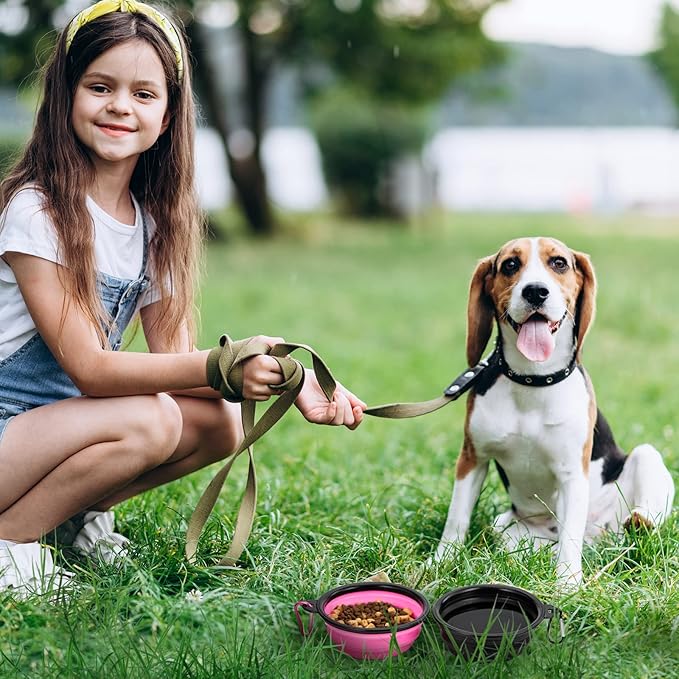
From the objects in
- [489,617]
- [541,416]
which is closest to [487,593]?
[489,617]

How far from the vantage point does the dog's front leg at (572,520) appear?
2938mm

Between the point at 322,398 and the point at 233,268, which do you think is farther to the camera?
the point at 233,268

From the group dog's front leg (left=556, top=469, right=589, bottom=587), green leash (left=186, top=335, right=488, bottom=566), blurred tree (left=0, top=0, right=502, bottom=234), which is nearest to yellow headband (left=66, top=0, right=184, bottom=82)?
green leash (left=186, top=335, right=488, bottom=566)

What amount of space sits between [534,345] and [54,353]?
1409 mm

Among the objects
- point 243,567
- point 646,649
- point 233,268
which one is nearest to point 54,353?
point 243,567

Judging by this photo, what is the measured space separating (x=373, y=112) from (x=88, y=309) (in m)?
17.6

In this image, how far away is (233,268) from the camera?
11.6 metres

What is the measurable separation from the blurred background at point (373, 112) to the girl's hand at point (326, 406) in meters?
1.30

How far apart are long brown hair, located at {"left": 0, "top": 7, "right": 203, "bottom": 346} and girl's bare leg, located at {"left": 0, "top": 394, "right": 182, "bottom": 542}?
0.24m

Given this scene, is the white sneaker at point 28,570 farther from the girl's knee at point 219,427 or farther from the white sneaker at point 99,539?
the girl's knee at point 219,427

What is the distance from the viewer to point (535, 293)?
2.84 m

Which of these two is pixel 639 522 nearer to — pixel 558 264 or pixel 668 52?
pixel 558 264

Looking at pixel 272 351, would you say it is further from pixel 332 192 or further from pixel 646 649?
pixel 332 192

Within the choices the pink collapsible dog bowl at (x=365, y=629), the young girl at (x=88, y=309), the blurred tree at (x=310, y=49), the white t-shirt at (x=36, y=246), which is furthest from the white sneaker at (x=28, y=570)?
the blurred tree at (x=310, y=49)
